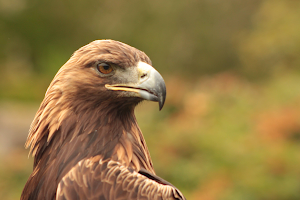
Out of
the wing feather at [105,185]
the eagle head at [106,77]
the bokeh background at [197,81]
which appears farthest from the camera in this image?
the bokeh background at [197,81]

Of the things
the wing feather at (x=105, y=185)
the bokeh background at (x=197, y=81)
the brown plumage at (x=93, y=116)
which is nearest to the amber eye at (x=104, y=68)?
the brown plumage at (x=93, y=116)

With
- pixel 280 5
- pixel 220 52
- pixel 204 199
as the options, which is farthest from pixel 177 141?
pixel 220 52

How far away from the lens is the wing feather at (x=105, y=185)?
2412 millimetres

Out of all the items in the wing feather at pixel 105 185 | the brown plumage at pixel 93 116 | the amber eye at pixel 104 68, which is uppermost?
the amber eye at pixel 104 68

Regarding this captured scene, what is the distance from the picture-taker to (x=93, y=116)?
2.79m

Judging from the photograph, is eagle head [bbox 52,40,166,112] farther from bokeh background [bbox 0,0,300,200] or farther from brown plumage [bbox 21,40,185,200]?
bokeh background [bbox 0,0,300,200]

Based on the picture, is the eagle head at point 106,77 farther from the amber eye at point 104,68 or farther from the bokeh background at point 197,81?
the bokeh background at point 197,81

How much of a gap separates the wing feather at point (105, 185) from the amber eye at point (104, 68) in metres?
0.64

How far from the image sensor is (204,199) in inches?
283

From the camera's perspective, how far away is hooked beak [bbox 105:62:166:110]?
2707 mm

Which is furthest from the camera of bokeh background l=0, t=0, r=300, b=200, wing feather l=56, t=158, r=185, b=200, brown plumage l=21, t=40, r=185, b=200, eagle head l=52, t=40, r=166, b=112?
bokeh background l=0, t=0, r=300, b=200

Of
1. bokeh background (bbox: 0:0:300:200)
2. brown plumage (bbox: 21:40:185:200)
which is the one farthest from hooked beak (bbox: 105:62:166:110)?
bokeh background (bbox: 0:0:300:200)

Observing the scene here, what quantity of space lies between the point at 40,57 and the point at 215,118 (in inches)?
449

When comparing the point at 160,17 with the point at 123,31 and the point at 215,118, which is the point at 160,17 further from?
the point at 215,118
